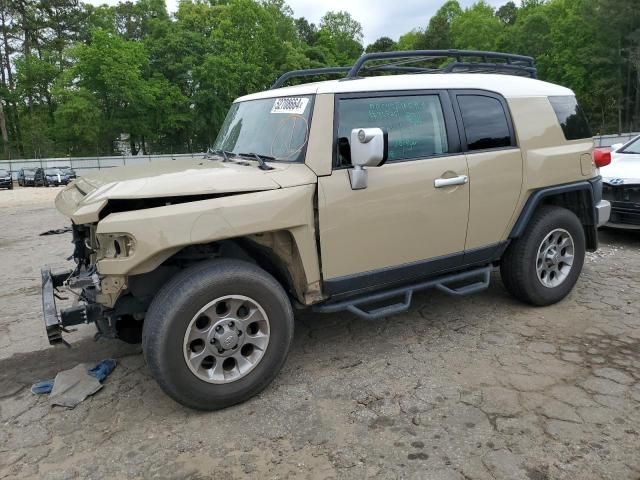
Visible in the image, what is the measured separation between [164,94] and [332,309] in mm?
45613

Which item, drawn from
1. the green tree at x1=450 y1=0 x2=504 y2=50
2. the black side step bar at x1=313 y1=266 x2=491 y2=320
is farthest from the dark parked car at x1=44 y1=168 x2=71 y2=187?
the green tree at x1=450 y1=0 x2=504 y2=50

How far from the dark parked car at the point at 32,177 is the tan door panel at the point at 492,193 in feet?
109

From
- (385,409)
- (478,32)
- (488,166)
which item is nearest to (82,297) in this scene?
(385,409)

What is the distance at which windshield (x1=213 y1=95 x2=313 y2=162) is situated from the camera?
3.51m

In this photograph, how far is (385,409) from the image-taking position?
10.4 feet

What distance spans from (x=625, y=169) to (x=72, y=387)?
7.34 m

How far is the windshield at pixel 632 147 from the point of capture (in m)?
8.01

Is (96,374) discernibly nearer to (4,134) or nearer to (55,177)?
(55,177)

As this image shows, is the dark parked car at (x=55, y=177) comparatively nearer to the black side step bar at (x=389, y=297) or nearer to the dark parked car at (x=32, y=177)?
the dark parked car at (x=32, y=177)

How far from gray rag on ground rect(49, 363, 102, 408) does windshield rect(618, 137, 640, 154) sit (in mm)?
8317

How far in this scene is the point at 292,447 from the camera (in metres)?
2.84

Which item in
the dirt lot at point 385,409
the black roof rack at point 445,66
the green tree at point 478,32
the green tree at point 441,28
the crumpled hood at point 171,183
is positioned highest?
the green tree at point 441,28

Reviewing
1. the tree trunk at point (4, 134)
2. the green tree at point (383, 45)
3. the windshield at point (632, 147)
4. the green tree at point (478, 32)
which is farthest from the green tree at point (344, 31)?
the windshield at point (632, 147)

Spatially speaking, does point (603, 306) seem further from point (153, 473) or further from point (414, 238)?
point (153, 473)
